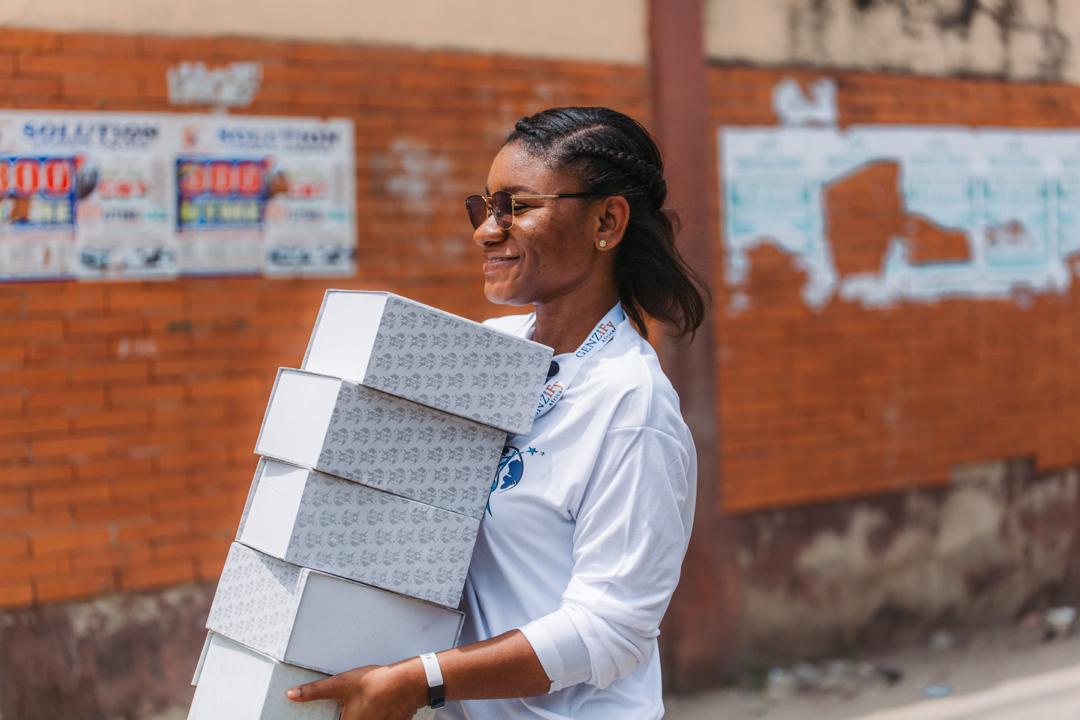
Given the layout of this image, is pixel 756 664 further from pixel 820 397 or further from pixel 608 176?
pixel 608 176

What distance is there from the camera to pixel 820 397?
594 centimetres

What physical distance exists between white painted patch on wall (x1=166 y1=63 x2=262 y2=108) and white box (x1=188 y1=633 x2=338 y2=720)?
9.57 feet

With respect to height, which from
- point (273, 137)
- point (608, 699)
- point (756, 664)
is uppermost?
point (273, 137)

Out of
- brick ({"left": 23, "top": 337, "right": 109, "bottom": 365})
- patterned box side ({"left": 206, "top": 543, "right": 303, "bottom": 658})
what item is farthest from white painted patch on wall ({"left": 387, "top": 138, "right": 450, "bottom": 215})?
patterned box side ({"left": 206, "top": 543, "right": 303, "bottom": 658})

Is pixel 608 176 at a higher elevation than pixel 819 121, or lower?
lower

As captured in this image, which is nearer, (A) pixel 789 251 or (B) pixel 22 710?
(B) pixel 22 710

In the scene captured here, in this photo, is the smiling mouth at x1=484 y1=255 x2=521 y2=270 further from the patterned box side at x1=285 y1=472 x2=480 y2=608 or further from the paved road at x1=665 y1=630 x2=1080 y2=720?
the paved road at x1=665 y1=630 x2=1080 y2=720

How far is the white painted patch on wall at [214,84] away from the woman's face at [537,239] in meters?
2.71

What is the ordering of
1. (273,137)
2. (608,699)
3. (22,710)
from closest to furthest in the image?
(608,699) → (22,710) → (273,137)

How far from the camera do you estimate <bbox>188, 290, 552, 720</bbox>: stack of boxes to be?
1.89 metres

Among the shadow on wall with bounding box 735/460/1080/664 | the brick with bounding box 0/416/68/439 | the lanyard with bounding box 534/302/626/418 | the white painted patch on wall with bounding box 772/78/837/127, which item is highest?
the white painted patch on wall with bounding box 772/78/837/127

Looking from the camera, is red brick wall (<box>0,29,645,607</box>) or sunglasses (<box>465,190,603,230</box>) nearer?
sunglasses (<box>465,190,603,230</box>)

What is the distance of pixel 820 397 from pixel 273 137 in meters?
2.82

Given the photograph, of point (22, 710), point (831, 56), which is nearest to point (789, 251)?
point (831, 56)
